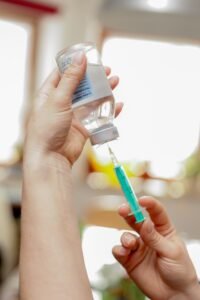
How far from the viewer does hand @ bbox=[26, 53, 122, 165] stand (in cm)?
104

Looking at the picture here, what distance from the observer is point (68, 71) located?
1038mm

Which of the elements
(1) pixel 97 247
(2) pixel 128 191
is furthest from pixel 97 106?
(1) pixel 97 247

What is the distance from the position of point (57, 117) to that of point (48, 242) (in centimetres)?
24

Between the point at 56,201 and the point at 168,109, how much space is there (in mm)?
3401

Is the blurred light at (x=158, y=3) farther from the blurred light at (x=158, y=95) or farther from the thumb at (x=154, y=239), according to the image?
the blurred light at (x=158, y=95)

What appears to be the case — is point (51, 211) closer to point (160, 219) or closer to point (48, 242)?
point (48, 242)

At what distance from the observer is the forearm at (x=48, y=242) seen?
3.38 feet

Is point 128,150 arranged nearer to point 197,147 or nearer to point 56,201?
point 197,147

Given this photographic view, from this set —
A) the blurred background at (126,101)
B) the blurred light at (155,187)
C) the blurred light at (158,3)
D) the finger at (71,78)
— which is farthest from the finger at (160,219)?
the blurred light at (155,187)

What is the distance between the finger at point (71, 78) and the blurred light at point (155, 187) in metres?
3.20

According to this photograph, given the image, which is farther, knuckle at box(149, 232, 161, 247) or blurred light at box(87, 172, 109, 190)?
blurred light at box(87, 172, 109, 190)

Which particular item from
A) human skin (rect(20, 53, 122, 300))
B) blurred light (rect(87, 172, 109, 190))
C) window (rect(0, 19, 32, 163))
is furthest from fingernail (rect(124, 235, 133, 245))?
window (rect(0, 19, 32, 163))

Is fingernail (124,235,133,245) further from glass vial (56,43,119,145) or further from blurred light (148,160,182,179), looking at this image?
blurred light (148,160,182,179)

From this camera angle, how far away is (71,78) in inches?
40.8
